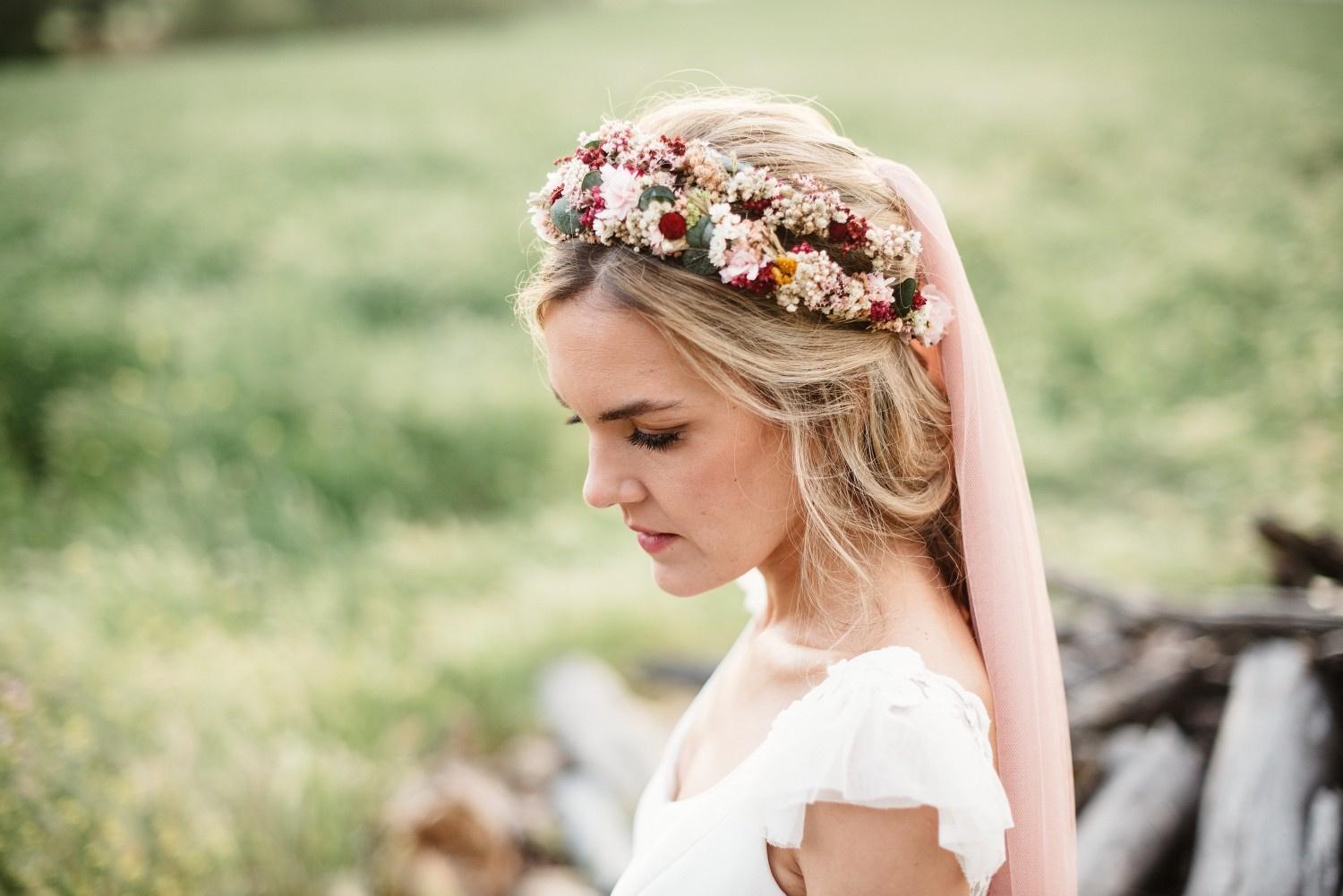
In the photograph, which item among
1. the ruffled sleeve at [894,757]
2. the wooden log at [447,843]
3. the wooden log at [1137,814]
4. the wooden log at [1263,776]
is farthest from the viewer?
the wooden log at [447,843]

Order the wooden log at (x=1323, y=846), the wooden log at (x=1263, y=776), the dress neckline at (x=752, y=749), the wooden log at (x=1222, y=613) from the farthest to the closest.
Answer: the wooden log at (x=1222, y=613), the wooden log at (x=1263, y=776), the wooden log at (x=1323, y=846), the dress neckline at (x=752, y=749)

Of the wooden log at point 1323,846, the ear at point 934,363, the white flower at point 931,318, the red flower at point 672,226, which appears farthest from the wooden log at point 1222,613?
the red flower at point 672,226

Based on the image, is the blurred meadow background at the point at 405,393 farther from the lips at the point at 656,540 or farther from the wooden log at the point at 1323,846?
the wooden log at the point at 1323,846

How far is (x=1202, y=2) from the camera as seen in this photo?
16484 mm

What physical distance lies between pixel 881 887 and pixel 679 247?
1212 millimetres

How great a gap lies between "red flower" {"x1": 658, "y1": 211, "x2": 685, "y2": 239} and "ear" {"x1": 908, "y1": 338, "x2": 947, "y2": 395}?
64cm

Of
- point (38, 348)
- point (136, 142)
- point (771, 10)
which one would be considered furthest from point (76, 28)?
point (771, 10)

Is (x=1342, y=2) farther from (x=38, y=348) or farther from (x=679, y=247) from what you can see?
(x=38, y=348)

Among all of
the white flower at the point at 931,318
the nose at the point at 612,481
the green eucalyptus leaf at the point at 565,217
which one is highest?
the green eucalyptus leaf at the point at 565,217

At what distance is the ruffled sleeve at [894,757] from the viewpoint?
1442 millimetres

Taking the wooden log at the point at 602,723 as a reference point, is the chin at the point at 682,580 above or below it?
above

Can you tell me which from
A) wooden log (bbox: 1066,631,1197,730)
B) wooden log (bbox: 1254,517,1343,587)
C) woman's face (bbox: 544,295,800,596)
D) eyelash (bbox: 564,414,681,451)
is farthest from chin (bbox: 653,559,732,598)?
wooden log (bbox: 1254,517,1343,587)

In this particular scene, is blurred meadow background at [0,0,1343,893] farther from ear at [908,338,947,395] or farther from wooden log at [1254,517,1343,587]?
ear at [908,338,947,395]

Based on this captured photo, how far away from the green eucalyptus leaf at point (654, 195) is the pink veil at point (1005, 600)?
519 millimetres
